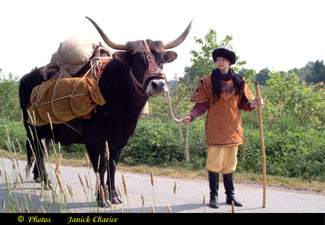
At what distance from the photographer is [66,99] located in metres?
4.29

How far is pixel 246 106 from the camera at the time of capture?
4387mm

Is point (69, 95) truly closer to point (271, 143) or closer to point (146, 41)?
point (146, 41)

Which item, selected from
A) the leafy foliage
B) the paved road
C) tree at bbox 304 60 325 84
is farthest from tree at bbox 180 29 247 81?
tree at bbox 304 60 325 84

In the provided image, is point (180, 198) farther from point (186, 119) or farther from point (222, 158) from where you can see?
point (186, 119)

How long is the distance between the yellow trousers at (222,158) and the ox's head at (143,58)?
1226mm

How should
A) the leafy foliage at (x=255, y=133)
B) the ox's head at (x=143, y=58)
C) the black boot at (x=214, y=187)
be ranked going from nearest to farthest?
the ox's head at (x=143, y=58) < the black boot at (x=214, y=187) < the leafy foliage at (x=255, y=133)

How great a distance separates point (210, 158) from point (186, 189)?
1199 mm

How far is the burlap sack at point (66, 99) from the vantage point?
4.14 metres

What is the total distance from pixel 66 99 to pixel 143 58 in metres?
1.27

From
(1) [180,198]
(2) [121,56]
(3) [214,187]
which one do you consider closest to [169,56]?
(2) [121,56]

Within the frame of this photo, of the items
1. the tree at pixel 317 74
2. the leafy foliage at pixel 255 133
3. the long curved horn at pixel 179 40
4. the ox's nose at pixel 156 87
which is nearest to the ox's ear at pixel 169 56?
the long curved horn at pixel 179 40

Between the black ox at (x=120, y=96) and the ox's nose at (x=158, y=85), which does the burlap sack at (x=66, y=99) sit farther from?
the ox's nose at (x=158, y=85)

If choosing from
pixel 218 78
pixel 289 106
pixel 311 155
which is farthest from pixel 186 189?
pixel 289 106
